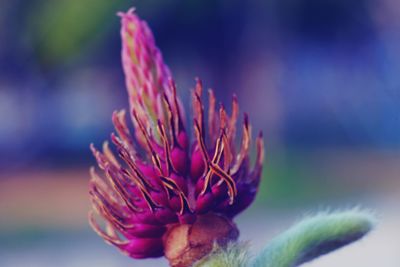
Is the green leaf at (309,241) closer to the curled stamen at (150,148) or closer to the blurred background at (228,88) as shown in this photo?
the curled stamen at (150,148)

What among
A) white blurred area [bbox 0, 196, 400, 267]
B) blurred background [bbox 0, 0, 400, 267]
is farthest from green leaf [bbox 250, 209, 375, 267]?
blurred background [bbox 0, 0, 400, 267]

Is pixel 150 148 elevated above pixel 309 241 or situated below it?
above

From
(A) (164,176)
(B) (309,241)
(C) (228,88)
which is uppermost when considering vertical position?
(C) (228,88)

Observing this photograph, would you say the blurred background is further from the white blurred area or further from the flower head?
the flower head

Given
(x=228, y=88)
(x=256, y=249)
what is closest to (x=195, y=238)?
(x=256, y=249)

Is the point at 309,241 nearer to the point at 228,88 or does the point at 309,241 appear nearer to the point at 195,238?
the point at 195,238

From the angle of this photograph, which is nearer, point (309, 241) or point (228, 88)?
point (309, 241)

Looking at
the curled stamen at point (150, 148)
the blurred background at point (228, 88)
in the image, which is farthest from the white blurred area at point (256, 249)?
the curled stamen at point (150, 148)

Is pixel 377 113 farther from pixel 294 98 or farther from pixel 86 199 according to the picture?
Result: pixel 86 199
